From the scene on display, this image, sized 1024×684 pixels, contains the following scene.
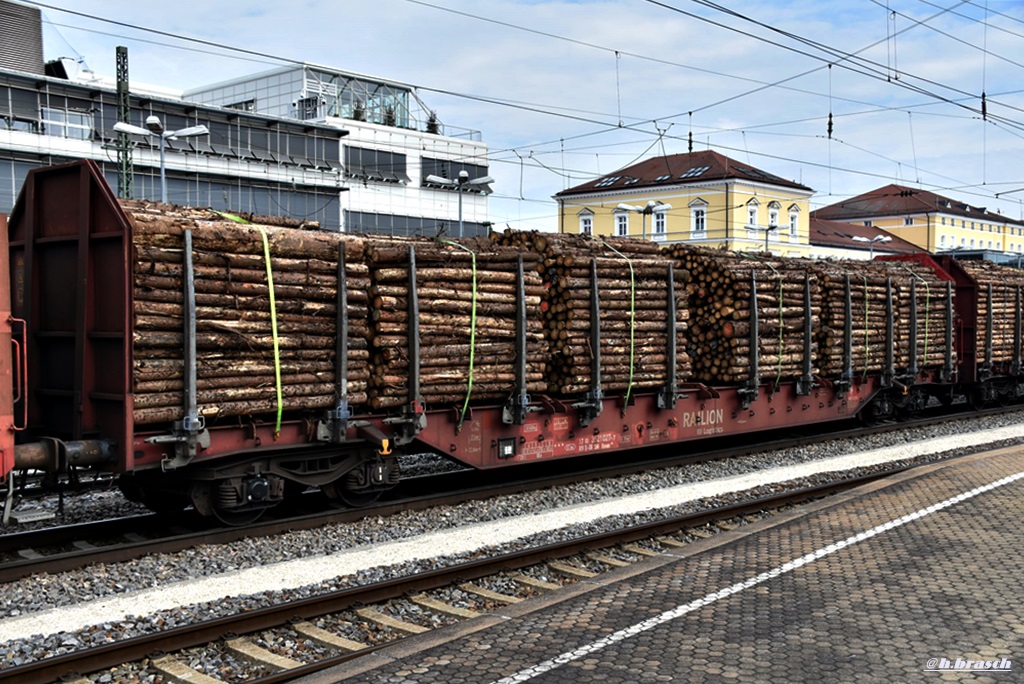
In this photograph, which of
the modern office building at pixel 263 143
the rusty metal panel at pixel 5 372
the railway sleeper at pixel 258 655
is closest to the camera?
the railway sleeper at pixel 258 655

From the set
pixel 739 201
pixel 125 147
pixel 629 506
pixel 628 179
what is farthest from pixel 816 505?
pixel 628 179

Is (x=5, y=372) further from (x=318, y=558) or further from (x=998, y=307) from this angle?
(x=998, y=307)

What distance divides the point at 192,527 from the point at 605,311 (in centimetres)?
632

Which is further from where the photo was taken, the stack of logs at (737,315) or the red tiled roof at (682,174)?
the red tiled roof at (682,174)

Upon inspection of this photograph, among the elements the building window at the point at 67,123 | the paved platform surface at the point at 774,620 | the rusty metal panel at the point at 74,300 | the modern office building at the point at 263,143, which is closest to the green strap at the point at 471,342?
the paved platform surface at the point at 774,620

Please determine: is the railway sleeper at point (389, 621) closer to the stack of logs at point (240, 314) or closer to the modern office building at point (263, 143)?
the stack of logs at point (240, 314)

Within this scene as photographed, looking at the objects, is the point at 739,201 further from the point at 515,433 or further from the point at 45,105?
the point at 515,433

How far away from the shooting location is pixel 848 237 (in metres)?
84.0

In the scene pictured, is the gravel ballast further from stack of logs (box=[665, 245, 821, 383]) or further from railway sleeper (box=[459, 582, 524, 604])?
stack of logs (box=[665, 245, 821, 383])

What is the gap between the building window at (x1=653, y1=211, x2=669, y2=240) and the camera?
7106 cm

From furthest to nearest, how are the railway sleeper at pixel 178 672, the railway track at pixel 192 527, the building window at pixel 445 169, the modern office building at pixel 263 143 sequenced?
1. the building window at pixel 445 169
2. the modern office building at pixel 263 143
3. the railway track at pixel 192 527
4. the railway sleeper at pixel 178 672

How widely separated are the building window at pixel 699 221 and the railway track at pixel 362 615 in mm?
60248

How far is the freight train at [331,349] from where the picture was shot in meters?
Result: 8.95

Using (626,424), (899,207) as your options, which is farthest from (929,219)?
(626,424)
